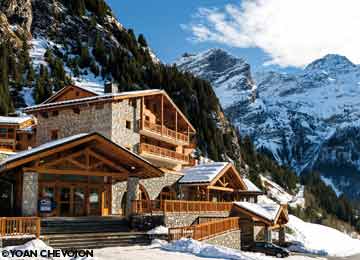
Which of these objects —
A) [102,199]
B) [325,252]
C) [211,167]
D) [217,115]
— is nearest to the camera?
[102,199]

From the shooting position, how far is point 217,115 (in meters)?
105

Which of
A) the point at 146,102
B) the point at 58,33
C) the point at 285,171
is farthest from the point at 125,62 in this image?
the point at 146,102

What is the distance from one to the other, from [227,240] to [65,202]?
989 cm

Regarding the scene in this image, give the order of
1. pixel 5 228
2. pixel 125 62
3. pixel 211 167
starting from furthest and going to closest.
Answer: pixel 125 62
pixel 211 167
pixel 5 228

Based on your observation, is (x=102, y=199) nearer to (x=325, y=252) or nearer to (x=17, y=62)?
(x=325, y=252)

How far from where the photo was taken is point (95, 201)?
29391 mm

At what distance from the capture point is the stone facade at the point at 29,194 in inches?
921

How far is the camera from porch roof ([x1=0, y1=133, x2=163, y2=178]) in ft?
75.0

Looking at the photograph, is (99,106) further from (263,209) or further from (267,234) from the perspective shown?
(267,234)

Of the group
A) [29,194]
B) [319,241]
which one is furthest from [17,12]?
[29,194]

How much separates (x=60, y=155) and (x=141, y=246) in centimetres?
639

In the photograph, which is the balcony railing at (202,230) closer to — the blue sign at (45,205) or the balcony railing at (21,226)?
the blue sign at (45,205)

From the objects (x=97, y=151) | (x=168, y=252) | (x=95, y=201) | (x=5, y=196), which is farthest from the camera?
(x=95, y=201)

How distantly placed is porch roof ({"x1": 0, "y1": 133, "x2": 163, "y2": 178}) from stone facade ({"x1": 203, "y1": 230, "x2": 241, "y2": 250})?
468 cm
